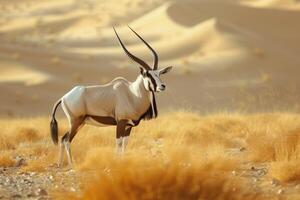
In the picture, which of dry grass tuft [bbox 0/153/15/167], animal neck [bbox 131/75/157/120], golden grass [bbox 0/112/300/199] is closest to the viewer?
golden grass [bbox 0/112/300/199]

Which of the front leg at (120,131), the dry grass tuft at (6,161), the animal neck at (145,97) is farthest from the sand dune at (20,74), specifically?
the front leg at (120,131)

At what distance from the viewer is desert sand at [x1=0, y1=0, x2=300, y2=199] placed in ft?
27.3

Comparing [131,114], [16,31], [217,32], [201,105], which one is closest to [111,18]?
[16,31]

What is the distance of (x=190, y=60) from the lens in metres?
41.8

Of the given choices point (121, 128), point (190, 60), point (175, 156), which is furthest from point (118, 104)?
point (190, 60)

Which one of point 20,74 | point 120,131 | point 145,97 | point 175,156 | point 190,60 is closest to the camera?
point 175,156

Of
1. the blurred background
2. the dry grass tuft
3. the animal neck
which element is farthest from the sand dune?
the animal neck

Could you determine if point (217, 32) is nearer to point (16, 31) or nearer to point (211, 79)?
point (211, 79)

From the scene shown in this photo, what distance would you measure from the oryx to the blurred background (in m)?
15.8

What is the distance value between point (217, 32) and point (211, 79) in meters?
8.73

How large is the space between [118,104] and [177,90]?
25120mm

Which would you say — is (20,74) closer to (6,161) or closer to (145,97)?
(6,161)

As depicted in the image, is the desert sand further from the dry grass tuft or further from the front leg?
the front leg

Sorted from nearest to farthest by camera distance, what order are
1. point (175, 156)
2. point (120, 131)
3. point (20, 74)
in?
point (175, 156), point (120, 131), point (20, 74)
